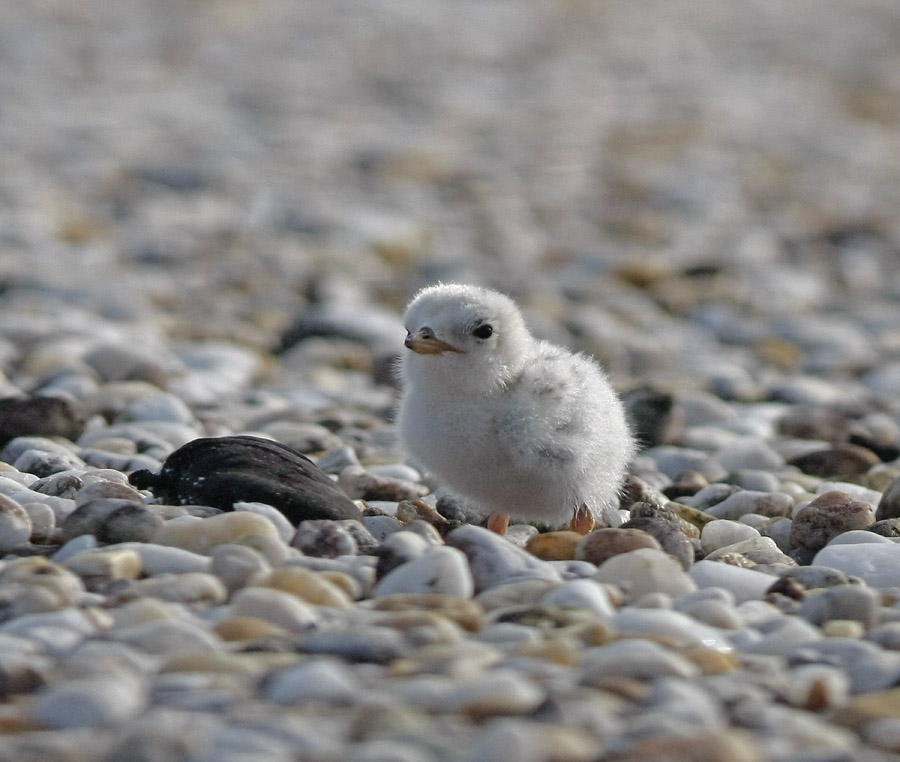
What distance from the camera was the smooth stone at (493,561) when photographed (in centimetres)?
314

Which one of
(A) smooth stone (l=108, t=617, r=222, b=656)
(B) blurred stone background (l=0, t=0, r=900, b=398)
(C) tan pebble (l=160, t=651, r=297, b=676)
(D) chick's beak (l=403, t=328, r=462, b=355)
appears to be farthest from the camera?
(B) blurred stone background (l=0, t=0, r=900, b=398)

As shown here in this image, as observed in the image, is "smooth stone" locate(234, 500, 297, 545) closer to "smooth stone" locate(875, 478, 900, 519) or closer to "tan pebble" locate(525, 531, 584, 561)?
"tan pebble" locate(525, 531, 584, 561)

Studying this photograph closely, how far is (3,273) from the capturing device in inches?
301

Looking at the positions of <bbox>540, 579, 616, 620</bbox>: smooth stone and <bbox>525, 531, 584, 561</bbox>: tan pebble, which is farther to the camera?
<bbox>525, 531, 584, 561</bbox>: tan pebble

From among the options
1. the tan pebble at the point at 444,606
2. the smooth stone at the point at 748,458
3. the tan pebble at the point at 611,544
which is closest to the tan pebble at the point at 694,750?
the tan pebble at the point at 444,606

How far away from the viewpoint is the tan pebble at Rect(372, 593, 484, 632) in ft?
9.27

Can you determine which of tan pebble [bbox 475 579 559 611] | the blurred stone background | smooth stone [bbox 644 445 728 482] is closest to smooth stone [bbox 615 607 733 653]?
tan pebble [bbox 475 579 559 611]

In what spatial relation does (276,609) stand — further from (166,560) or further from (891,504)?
(891,504)

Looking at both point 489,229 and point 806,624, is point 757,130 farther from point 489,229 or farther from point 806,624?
point 806,624

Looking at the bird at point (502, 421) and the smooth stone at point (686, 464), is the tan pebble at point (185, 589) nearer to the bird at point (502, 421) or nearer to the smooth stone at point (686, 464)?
the bird at point (502, 421)

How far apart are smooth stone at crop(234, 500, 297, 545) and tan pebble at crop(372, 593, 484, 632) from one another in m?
0.54

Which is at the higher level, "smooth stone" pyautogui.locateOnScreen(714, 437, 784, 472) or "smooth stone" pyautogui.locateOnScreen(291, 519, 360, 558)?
"smooth stone" pyautogui.locateOnScreen(714, 437, 784, 472)

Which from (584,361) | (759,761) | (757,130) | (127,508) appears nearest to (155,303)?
(584,361)

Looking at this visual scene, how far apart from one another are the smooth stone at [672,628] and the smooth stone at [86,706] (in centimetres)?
102
